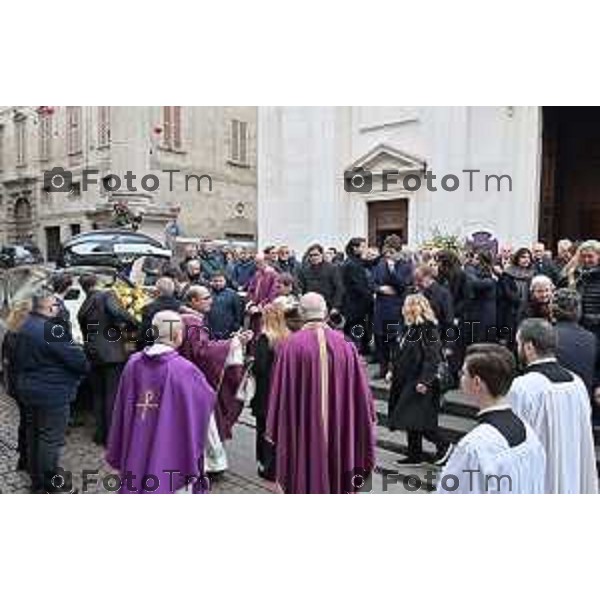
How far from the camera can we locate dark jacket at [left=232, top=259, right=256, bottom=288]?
859cm

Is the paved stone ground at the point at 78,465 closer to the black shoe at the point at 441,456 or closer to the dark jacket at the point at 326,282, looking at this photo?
the black shoe at the point at 441,456

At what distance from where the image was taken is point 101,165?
679cm

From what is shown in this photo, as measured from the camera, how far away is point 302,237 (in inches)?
484

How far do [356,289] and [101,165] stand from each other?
9.15 ft

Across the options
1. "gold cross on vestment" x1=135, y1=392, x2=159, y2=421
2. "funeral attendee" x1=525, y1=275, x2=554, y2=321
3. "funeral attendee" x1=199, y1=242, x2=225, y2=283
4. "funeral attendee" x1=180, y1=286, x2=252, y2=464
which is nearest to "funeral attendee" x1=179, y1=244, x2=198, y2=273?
"funeral attendee" x1=199, y1=242, x2=225, y2=283

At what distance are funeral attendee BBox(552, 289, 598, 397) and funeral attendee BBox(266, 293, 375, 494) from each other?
117 cm

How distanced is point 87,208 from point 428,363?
4.04 metres

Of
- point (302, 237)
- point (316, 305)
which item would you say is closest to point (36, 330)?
point (316, 305)

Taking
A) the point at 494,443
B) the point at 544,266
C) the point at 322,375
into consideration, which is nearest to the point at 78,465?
the point at 322,375

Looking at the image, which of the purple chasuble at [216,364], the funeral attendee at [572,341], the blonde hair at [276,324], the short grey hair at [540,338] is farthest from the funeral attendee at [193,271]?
the short grey hair at [540,338]

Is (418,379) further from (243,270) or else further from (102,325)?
(243,270)

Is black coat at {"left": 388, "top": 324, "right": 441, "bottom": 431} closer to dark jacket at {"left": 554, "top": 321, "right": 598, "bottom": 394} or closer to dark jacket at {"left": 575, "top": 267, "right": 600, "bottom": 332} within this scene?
dark jacket at {"left": 575, "top": 267, "right": 600, "bottom": 332}
